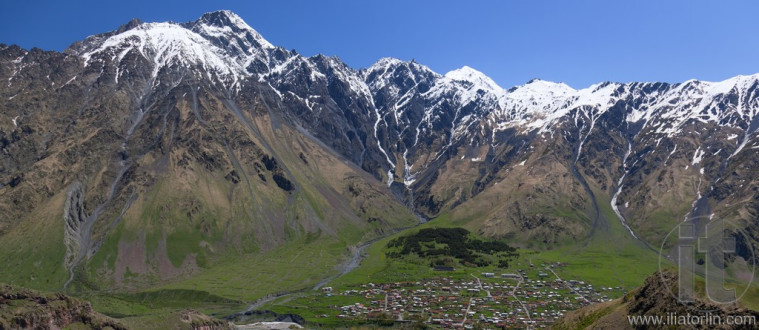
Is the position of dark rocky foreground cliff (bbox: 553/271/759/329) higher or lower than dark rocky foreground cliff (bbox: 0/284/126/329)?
higher

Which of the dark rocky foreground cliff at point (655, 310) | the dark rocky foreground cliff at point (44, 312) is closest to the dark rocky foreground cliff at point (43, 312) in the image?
the dark rocky foreground cliff at point (44, 312)

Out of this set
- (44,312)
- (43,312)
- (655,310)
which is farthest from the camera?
(44,312)

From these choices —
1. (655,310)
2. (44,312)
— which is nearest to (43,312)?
(44,312)

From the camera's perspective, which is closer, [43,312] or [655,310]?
[655,310]

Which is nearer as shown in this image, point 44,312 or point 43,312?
point 43,312

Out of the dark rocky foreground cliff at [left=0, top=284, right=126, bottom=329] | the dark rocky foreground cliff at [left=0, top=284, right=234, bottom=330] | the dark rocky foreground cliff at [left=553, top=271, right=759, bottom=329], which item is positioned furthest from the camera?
the dark rocky foreground cliff at [left=0, top=284, right=234, bottom=330]

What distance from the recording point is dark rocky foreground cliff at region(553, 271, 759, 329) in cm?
6041

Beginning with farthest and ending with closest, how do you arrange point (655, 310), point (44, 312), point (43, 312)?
point (44, 312) < point (43, 312) < point (655, 310)

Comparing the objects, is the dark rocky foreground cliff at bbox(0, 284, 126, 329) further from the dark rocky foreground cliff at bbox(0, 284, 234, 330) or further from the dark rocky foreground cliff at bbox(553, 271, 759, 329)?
the dark rocky foreground cliff at bbox(553, 271, 759, 329)

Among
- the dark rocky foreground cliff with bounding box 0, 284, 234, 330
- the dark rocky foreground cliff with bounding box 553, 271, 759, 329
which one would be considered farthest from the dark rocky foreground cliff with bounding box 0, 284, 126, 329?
the dark rocky foreground cliff with bounding box 553, 271, 759, 329

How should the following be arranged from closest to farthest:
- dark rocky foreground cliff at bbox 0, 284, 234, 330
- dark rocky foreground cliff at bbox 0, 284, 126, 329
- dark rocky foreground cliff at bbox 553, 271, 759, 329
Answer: dark rocky foreground cliff at bbox 553, 271, 759, 329
dark rocky foreground cliff at bbox 0, 284, 126, 329
dark rocky foreground cliff at bbox 0, 284, 234, 330

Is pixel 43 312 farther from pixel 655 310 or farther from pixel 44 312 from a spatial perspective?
pixel 655 310

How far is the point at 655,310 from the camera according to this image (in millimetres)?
74312

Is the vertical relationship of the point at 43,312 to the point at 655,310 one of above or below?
below
